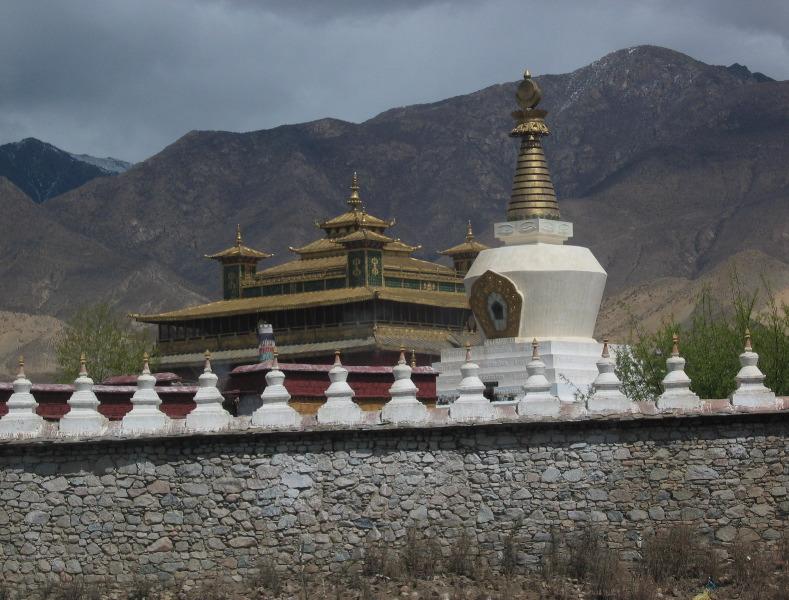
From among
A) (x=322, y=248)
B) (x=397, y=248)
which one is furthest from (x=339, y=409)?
(x=397, y=248)

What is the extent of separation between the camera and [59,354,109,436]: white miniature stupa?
93.3ft

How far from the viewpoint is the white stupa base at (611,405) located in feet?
89.4

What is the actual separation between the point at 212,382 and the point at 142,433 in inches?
52.5

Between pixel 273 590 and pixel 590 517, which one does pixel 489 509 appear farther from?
pixel 273 590


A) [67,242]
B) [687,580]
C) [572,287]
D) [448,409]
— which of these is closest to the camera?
[687,580]

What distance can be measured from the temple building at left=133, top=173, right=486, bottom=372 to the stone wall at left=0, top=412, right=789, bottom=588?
34.2 meters

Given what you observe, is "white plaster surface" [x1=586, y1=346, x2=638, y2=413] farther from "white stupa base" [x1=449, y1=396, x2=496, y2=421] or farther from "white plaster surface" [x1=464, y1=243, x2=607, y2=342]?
"white plaster surface" [x1=464, y1=243, x2=607, y2=342]

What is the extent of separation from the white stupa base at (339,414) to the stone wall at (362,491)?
0.19 meters

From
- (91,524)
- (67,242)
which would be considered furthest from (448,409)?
(67,242)

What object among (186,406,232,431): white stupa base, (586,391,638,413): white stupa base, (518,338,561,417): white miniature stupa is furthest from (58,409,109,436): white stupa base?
(586,391,638,413): white stupa base

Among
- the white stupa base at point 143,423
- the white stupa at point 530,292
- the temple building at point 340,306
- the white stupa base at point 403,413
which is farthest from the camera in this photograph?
the temple building at point 340,306

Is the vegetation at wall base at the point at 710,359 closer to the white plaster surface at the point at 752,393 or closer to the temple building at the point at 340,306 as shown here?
the white plaster surface at the point at 752,393

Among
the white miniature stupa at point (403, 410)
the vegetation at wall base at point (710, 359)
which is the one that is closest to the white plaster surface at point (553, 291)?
the vegetation at wall base at point (710, 359)

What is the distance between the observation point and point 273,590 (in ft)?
88.7
